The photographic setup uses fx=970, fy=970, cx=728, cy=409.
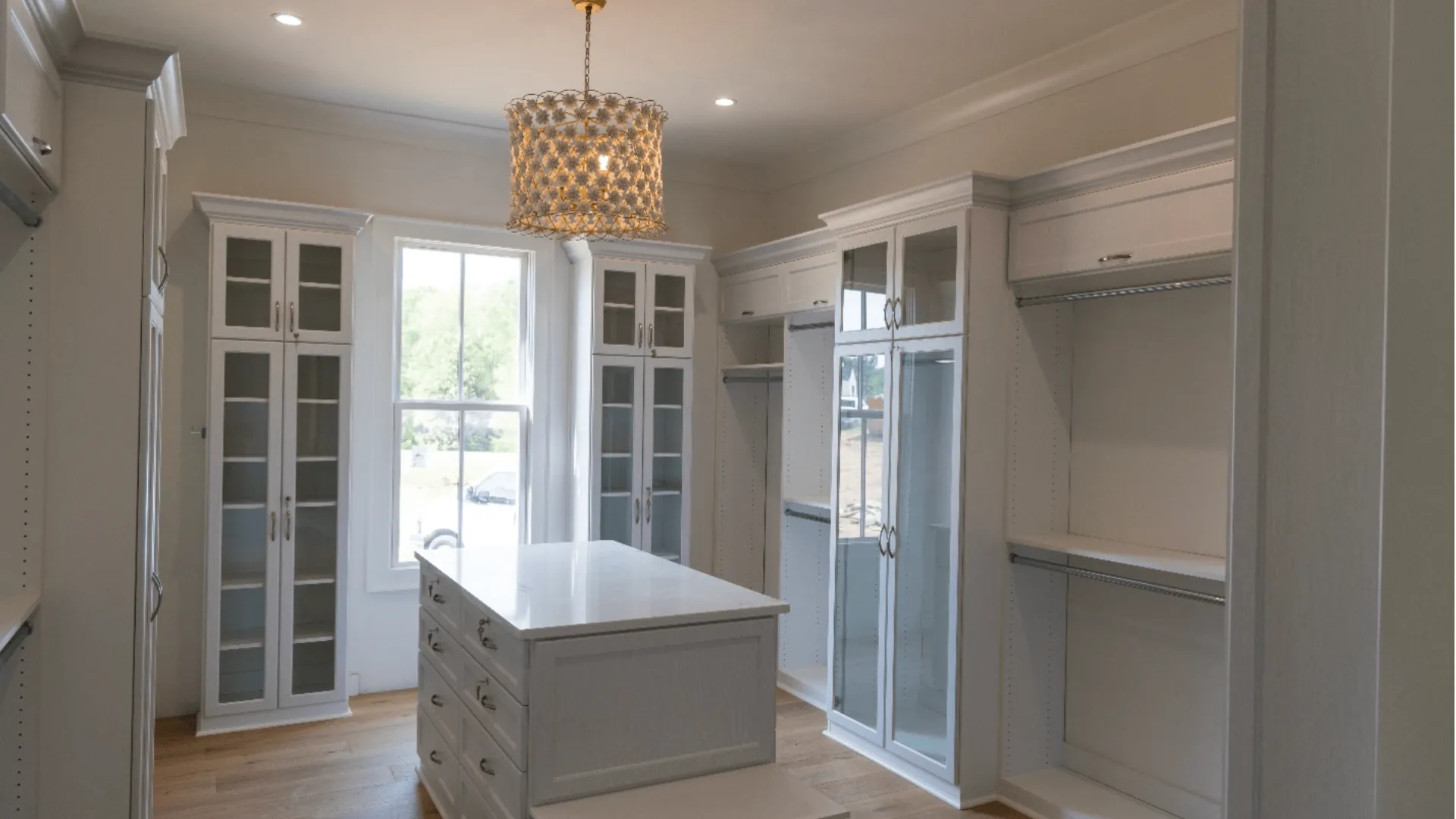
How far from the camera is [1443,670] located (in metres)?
0.57

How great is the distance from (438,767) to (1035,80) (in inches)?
139

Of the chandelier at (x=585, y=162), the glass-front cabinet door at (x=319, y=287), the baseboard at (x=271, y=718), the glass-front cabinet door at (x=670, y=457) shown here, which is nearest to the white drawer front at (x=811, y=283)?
the glass-front cabinet door at (x=670, y=457)

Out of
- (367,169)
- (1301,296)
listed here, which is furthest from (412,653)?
(1301,296)

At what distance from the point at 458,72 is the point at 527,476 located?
7.05 ft

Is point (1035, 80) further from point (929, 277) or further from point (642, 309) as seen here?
point (642, 309)

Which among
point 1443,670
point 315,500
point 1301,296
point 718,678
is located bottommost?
point 718,678

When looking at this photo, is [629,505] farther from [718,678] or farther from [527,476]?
[718,678]

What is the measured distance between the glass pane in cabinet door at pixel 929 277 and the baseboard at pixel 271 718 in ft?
10.3

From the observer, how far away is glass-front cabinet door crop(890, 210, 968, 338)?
3.68 meters

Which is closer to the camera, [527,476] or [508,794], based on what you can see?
[508,794]

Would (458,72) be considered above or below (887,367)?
above

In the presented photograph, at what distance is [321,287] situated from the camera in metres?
4.47

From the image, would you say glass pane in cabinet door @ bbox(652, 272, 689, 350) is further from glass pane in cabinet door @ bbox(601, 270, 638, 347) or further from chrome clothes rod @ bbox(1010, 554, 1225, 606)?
chrome clothes rod @ bbox(1010, 554, 1225, 606)

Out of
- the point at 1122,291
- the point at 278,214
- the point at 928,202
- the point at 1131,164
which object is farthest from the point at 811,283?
the point at 278,214
